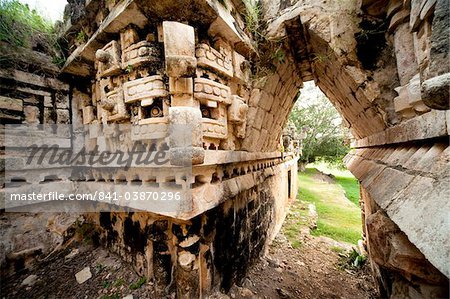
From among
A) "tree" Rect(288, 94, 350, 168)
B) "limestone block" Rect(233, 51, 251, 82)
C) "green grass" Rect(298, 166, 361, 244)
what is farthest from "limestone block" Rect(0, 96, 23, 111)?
"tree" Rect(288, 94, 350, 168)

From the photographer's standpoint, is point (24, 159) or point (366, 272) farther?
point (366, 272)

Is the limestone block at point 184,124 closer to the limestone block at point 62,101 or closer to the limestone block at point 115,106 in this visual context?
the limestone block at point 115,106

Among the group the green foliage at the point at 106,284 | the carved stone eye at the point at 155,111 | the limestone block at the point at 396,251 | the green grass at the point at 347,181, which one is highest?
the carved stone eye at the point at 155,111

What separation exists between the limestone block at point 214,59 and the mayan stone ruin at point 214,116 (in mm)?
16

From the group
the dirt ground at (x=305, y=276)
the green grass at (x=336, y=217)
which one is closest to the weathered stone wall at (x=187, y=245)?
the dirt ground at (x=305, y=276)

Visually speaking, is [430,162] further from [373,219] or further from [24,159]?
[24,159]

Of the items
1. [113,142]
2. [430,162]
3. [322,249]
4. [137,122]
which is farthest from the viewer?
[322,249]

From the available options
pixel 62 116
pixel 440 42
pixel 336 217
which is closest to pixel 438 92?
pixel 440 42

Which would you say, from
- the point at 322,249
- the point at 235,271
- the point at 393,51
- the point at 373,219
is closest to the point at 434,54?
the point at 373,219

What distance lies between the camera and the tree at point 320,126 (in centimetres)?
1540

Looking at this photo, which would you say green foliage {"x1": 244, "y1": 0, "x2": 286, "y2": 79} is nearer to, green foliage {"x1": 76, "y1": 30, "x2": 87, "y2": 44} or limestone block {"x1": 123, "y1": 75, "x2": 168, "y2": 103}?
limestone block {"x1": 123, "y1": 75, "x2": 168, "y2": 103}

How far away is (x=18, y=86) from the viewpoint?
8.37 feet

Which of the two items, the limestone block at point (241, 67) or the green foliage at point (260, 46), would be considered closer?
the limestone block at point (241, 67)

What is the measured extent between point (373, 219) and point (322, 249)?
4070mm
